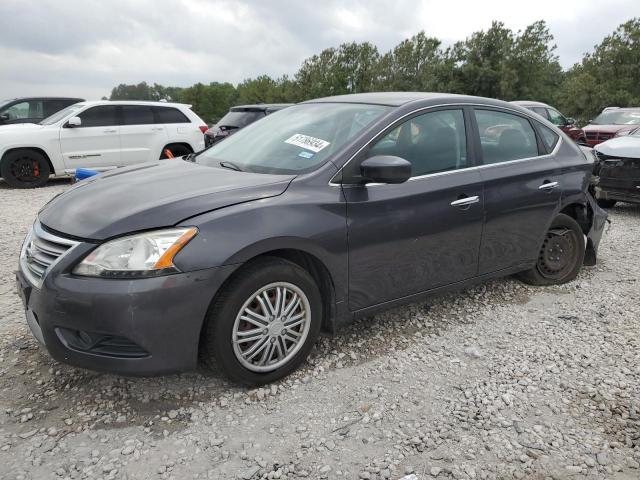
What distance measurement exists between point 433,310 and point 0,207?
707cm

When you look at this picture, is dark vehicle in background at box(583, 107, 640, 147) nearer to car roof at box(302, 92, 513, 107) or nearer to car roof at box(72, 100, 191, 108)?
car roof at box(72, 100, 191, 108)

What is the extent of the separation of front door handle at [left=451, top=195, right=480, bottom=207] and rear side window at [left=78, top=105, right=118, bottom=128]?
858 cm

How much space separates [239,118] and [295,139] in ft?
24.0

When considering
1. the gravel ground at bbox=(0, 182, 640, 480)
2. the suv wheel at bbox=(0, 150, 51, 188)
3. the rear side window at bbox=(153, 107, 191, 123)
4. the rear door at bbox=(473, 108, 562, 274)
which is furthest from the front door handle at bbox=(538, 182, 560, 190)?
the suv wheel at bbox=(0, 150, 51, 188)

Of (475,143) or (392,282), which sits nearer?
(392,282)

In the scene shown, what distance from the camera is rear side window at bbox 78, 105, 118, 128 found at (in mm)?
9805

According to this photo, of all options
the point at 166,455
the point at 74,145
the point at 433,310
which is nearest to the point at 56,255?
the point at 166,455

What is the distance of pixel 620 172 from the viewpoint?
24.1 feet

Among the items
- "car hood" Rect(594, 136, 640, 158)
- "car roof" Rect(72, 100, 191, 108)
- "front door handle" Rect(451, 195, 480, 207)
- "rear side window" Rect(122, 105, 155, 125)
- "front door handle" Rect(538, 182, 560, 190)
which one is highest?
"car roof" Rect(72, 100, 191, 108)

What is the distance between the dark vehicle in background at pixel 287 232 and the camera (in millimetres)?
2373

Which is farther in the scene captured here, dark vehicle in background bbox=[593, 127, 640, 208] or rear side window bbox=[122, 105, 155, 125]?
rear side window bbox=[122, 105, 155, 125]

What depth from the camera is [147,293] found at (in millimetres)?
2299

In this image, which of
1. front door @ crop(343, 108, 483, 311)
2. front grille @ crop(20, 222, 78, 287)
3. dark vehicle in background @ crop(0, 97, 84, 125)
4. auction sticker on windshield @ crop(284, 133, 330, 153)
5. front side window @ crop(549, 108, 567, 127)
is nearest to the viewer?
front grille @ crop(20, 222, 78, 287)

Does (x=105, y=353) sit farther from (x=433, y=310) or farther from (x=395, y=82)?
(x=395, y=82)
